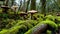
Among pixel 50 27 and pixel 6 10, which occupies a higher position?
pixel 6 10

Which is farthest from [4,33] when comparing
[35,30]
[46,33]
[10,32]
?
[46,33]

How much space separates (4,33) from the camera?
3.78 metres

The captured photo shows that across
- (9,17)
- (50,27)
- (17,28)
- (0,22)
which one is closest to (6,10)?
(9,17)

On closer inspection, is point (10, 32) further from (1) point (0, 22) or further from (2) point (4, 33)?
(1) point (0, 22)

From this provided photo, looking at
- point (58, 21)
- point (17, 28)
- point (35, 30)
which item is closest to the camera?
Result: point (35, 30)

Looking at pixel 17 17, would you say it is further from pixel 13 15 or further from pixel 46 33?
pixel 46 33

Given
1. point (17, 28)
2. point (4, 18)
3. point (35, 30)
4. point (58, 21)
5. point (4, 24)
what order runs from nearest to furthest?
point (35, 30) < point (17, 28) < point (58, 21) < point (4, 24) < point (4, 18)

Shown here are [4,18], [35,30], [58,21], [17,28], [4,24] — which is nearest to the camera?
[35,30]

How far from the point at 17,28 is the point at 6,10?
2161 mm

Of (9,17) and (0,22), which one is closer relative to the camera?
(0,22)

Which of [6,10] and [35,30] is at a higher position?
[6,10]

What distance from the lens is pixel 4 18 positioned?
5605 mm

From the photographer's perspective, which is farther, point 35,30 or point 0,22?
point 0,22

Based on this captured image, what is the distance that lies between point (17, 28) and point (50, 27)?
39.5 inches
